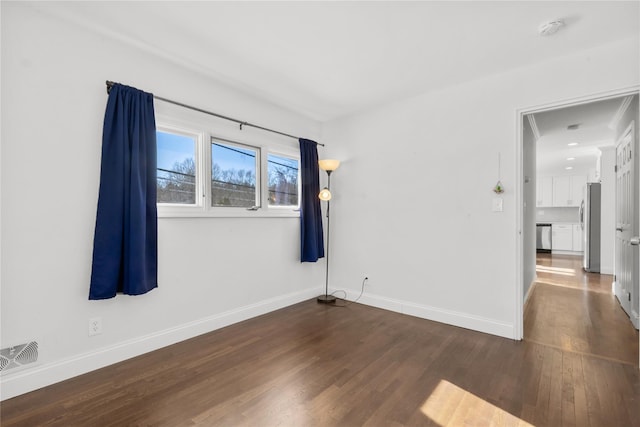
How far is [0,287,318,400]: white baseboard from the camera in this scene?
6.44 feet

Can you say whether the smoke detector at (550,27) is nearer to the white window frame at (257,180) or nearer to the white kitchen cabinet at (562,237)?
the white window frame at (257,180)

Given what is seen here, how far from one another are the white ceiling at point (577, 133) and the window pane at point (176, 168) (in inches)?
144

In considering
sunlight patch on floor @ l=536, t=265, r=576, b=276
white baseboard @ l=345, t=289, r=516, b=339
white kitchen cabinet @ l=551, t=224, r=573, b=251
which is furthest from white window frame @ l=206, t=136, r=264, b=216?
white kitchen cabinet @ l=551, t=224, r=573, b=251

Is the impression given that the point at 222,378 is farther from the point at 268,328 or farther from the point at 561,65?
the point at 561,65

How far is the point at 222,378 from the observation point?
7.10 feet

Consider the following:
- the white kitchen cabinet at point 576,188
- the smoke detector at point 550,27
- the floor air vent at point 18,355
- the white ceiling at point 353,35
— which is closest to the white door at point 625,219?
the white ceiling at point 353,35

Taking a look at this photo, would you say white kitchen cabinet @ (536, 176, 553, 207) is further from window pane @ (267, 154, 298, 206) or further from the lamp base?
window pane @ (267, 154, 298, 206)

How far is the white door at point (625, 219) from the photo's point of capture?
324cm

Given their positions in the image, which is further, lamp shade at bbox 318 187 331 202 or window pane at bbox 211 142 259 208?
lamp shade at bbox 318 187 331 202

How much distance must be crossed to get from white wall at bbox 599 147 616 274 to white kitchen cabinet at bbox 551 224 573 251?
10.1 ft

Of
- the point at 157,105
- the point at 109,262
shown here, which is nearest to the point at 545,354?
the point at 109,262

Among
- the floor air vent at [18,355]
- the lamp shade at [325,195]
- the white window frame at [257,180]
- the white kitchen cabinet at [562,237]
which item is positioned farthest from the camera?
the white kitchen cabinet at [562,237]

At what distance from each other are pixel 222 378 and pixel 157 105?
2.29 m

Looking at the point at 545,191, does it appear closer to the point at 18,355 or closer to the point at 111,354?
the point at 111,354
